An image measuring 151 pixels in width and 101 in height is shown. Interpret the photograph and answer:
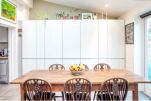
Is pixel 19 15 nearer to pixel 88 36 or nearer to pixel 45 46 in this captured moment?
pixel 45 46

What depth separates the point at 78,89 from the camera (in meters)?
2.94

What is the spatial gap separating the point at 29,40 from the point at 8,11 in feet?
3.69

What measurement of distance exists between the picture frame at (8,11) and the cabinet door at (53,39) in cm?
103

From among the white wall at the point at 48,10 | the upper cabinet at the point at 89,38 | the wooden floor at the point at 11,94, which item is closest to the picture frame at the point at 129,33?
the upper cabinet at the point at 89,38

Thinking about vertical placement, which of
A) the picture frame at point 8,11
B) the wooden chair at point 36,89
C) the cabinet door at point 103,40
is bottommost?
the wooden chair at point 36,89

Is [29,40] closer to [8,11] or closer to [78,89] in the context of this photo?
[8,11]

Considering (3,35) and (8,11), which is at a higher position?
(8,11)

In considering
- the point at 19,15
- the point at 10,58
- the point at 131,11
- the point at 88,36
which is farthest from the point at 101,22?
the point at 10,58

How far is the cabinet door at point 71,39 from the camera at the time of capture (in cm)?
612

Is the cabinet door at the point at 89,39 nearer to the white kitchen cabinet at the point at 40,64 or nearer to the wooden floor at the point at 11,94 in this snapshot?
the white kitchen cabinet at the point at 40,64

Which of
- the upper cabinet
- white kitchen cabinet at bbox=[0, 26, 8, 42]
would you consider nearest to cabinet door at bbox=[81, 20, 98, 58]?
the upper cabinet

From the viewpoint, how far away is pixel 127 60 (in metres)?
5.86

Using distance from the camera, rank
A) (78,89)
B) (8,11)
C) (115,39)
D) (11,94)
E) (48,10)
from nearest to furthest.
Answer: (78,89), (11,94), (8,11), (115,39), (48,10)

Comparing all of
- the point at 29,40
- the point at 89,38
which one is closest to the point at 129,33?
the point at 89,38
